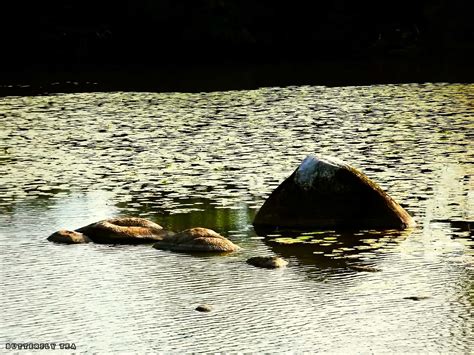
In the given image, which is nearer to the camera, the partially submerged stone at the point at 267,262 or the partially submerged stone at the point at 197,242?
the partially submerged stone at the point at 267,262

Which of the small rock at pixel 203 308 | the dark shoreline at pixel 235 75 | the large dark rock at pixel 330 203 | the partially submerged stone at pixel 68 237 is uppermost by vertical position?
the dark shoreline at pixel 235 75

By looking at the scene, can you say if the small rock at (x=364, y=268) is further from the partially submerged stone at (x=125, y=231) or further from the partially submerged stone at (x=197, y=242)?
the partially submerged stone at (x=125, y=231)

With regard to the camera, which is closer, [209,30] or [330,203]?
[330,203]

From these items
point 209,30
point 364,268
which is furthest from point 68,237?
point 209,30

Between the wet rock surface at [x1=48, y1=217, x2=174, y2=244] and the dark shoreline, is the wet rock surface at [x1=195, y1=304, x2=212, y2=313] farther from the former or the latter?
the dark shoreline

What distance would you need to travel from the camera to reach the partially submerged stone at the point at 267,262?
10.2 meters

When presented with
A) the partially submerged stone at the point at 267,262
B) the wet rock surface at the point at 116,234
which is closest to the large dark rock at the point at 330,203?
the wet rock surface at the point at 116,234

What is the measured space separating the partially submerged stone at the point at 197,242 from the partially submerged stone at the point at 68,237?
0.76m

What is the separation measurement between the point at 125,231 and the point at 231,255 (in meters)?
1.31

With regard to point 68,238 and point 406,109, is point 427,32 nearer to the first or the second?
point 406,109

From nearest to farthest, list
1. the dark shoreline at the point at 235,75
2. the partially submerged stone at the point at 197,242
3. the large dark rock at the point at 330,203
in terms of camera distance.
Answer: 1. the partially submerged stone at the point at 197,242
2. the large dark rock at the point at 330,203
3. the dark shoreline at the point at 235,75

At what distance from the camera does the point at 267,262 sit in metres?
10.2

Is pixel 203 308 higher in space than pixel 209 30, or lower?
lower

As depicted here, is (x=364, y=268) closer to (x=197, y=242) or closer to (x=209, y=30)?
(x=197, y=242)
